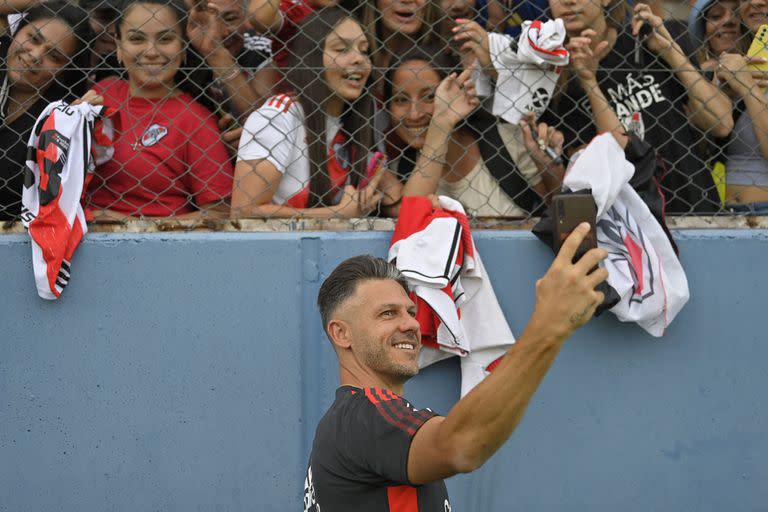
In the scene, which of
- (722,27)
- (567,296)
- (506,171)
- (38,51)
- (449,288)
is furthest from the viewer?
(722,27)

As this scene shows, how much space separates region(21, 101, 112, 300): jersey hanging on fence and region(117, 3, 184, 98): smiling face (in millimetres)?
320

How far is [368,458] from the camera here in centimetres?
213

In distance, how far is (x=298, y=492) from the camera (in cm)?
355

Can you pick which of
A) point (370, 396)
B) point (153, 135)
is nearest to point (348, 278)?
point (370, 396)

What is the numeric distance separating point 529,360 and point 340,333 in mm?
803

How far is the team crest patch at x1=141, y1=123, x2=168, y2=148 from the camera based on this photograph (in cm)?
372

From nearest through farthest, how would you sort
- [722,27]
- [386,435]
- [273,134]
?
[386,435]
[273,134]
[722,27]

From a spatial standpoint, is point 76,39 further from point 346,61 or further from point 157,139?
point 346,61

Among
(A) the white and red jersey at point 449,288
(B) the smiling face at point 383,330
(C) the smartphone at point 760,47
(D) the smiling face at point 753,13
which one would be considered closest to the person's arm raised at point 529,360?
(B) the smiling face at point 383,330

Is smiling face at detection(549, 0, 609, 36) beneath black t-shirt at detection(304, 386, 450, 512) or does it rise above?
above

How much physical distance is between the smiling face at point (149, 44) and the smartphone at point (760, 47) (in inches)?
88.2

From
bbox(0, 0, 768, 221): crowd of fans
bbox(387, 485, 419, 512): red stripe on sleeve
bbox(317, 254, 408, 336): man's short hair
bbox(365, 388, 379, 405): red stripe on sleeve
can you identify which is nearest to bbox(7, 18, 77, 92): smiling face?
bbox(0, 0, 768, 221): crowd of fans

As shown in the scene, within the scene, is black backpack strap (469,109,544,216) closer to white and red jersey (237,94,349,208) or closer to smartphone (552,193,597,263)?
white and red jersey (237,94,349,208)

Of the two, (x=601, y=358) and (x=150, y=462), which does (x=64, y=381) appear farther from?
(x=601, y=358)
